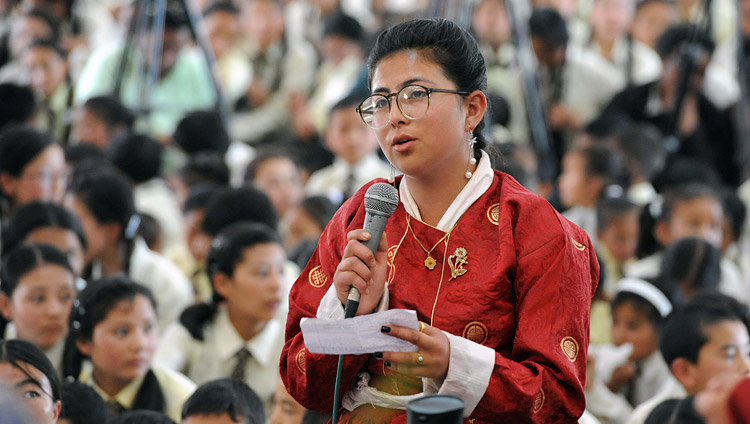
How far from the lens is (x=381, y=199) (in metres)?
1.84

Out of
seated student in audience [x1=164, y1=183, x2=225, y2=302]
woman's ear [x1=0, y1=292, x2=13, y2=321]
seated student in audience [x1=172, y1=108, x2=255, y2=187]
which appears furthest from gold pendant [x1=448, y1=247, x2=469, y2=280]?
seated student in audience [x1=172, y1=108, x2=255, y2=187]

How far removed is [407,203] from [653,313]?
200 cm

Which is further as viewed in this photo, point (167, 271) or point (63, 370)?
point (167, 271)

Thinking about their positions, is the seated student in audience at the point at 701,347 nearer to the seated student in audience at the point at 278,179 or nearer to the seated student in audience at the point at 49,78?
the seated student in audience at the point at 278,179

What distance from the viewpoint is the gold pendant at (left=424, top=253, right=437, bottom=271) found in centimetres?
190

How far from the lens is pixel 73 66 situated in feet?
22.1

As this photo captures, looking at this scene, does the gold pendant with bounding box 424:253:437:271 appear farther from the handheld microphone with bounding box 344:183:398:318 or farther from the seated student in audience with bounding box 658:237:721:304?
the seated student in audience with bounding box 658:237:721:304

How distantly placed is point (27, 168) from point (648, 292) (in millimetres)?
2557

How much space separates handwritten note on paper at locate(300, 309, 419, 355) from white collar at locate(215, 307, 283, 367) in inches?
76.8

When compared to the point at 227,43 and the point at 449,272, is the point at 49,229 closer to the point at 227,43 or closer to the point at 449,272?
the point at 449,272

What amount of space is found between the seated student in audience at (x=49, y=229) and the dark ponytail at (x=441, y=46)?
2.26 meters

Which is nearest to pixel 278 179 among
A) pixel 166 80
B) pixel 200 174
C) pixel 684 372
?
pixel 200 174

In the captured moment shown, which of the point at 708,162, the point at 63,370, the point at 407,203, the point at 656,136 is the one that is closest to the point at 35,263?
the point at 63,370

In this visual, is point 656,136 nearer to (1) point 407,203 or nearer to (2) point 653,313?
(2) point 653,313
